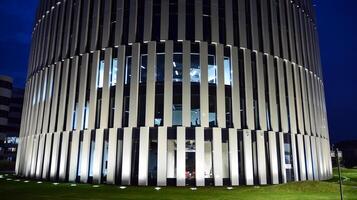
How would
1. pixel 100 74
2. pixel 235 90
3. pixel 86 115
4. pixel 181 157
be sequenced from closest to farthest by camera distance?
1. pixel 181 157
2. pixel 235 90
3. pixel 86 115
4. pixel 100 74

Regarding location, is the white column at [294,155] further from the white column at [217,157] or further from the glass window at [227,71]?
the white column at [217,157]

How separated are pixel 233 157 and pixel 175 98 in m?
A: 6.33

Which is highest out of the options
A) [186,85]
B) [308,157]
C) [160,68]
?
[160,68]

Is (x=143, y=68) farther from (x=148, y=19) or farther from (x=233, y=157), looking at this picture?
(x=233, y=157)

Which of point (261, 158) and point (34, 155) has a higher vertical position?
point (34, 155)

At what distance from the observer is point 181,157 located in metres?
23.5

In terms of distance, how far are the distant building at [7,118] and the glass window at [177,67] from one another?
72.2 metres

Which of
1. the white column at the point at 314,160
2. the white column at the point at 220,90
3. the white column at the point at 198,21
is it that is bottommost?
the white column at the point at 314,160

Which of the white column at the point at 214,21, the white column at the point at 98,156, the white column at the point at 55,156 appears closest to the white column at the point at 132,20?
the white column at the point at 214,21

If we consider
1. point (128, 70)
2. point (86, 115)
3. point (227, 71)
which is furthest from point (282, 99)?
point (86, 115)

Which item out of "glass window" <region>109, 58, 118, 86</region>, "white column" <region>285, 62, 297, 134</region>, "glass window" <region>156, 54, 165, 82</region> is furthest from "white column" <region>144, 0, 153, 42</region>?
"white column" <region>285, 62, 297, 134</region>

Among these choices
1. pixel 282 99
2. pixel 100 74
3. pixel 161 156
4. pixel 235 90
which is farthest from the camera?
pixel 282 99

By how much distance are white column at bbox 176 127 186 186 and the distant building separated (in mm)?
73816

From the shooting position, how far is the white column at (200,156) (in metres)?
23.5
